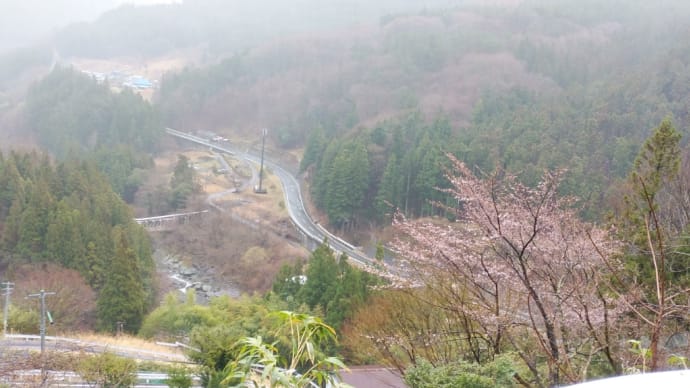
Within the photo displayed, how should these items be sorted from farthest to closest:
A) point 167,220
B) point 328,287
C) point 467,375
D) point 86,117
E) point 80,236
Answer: point 86,117 → point 167,220 → point 80,236 → point 328,287 → point 467,375

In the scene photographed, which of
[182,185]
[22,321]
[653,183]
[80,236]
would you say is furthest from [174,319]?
[182,185]

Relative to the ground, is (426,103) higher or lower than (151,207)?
higher

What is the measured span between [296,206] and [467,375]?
1003 inches

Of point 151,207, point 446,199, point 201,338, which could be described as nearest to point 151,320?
point 201,338

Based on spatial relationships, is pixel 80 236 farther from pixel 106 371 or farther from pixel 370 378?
pixel 370 378

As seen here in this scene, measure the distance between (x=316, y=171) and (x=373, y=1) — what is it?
5141cm

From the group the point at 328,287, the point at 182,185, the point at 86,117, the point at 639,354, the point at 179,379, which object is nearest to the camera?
the point at 639,354

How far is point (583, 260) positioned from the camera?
434 cm

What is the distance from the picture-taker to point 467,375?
4.03 meters

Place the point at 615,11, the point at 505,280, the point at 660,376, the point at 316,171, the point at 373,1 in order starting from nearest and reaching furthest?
the point at 660,376, the point at 505,280, the point at 316,171, the point at 615,11, the point at 373,1

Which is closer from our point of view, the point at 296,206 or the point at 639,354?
the point at 639,354

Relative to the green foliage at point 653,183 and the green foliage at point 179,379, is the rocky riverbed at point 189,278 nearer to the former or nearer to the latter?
the green foliage at point 179,379

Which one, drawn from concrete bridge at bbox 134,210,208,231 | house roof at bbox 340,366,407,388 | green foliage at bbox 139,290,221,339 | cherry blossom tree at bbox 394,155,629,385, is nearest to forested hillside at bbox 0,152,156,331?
green foliage at bbox 139,290,221,339

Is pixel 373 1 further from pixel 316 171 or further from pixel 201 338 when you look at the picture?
pixel 201 338
